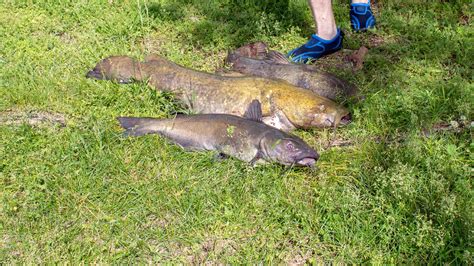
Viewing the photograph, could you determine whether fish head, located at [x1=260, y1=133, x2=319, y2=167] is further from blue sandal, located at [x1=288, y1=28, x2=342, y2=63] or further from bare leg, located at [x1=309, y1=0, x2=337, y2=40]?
bare leg, located at [x1=309, y1=0, x2=337, y2=40]

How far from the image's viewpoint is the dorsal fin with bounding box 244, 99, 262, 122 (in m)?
4.71

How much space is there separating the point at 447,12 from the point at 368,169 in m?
3.65

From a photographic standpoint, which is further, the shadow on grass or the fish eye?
the shadow on grass

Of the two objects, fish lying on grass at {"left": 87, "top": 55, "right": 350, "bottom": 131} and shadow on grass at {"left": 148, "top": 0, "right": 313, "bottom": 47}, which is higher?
fish lying on grass at {"left": 87, "top": 55, "right": 350, "bottom": 131}

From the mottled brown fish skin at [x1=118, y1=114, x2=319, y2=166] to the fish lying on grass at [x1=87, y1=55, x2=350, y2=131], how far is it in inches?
13.9

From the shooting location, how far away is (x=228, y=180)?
4.20 metres

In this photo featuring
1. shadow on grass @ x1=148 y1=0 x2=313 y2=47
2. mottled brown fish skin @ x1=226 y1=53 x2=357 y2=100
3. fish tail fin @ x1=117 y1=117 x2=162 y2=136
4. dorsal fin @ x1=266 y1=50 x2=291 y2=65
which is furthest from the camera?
shadow on grass @ x1=148 y1=0 x2=313 y2=47

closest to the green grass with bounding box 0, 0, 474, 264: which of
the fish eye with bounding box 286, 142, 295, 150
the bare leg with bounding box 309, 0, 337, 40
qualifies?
the fish eye with bounding box 286, 142, 295, 150

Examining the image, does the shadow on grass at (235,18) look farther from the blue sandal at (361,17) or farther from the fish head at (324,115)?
the fish head at (324,115)

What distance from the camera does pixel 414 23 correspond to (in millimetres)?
6684

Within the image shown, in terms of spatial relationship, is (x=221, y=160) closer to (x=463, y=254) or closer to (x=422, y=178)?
(x=422, y=178)

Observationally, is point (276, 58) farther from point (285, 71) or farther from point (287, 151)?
point (287, 151)

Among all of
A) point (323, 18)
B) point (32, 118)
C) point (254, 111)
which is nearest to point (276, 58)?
point (323, 18)

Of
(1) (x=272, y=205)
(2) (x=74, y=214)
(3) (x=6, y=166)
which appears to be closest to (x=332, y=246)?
(1) (x=272, y=205)
